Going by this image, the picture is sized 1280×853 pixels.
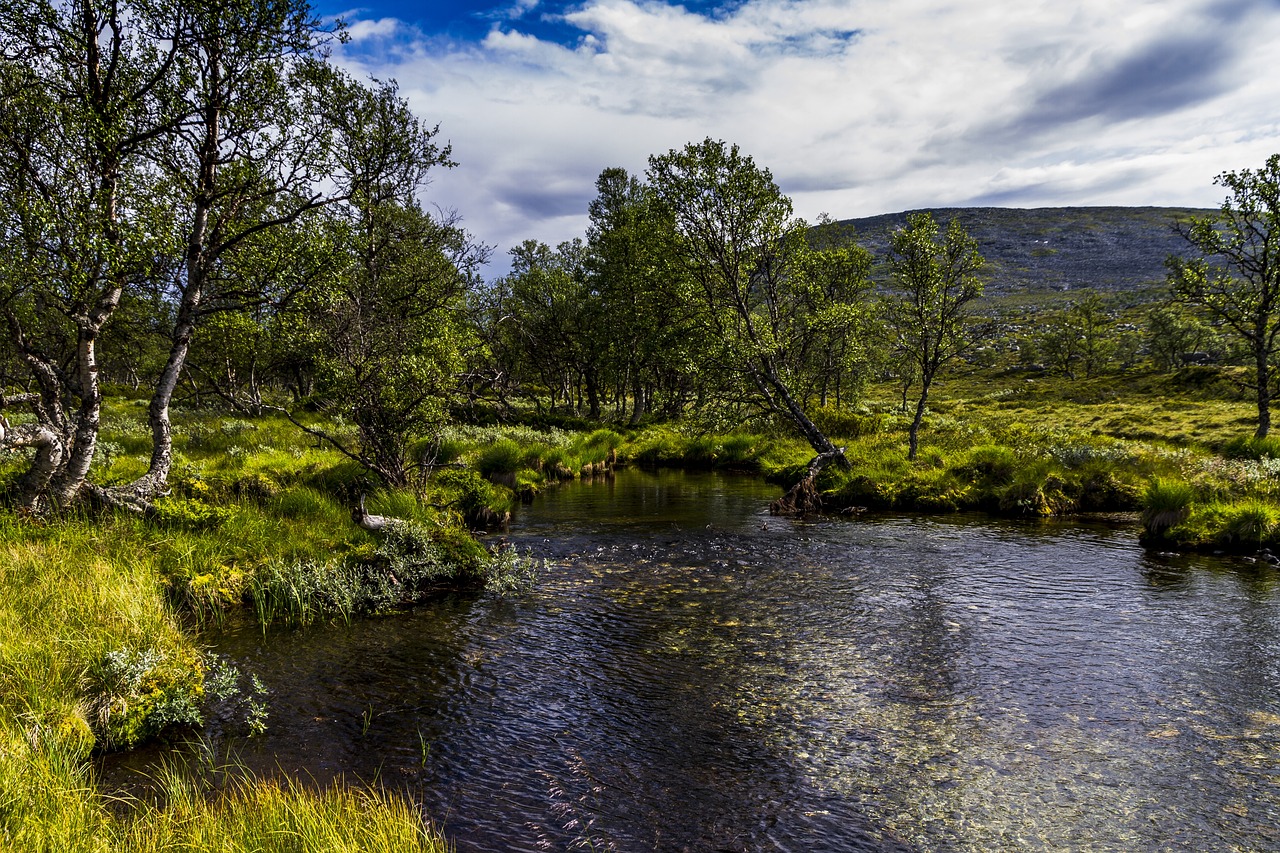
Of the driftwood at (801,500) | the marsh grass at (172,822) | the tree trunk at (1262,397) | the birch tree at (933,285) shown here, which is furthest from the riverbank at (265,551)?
the birch tree at (933,285)

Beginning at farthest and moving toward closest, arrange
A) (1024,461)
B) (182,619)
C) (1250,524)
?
(1024,461)
(1250,524)
(182,619)

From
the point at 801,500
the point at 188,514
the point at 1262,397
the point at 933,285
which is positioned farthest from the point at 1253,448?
the point at 188,514

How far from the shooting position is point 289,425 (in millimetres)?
34156

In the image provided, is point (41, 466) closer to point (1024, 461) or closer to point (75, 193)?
point (75, 193)

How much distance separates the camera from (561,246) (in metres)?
66.7

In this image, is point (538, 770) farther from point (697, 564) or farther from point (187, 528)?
point (187, 528)

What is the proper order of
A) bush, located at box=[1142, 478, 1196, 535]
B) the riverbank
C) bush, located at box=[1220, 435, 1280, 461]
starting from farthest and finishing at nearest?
bush, located at box=[1220, 435, 1280, 461]
bush, located at box=[1142, 478, 1196, 535]
the riverbank

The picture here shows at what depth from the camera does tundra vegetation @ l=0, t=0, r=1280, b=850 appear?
7.95 meters

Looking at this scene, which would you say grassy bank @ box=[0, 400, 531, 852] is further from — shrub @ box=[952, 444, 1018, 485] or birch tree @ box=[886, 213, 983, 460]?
birch tree @ box=[886, 213, 983, 460]

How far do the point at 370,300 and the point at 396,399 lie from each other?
5355 millimetres

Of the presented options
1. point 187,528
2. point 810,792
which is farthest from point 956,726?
point 187,528

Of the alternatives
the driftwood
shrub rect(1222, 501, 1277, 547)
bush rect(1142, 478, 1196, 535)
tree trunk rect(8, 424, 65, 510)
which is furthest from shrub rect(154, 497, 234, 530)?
shrub rect(1222, 501, 1277, 547)

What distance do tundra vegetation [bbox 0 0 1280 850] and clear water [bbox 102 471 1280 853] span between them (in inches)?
45.6

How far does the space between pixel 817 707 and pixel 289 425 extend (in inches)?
1323
